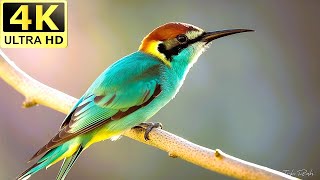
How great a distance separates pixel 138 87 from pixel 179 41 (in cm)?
16

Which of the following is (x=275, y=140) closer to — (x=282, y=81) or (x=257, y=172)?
(x=282, y=81)

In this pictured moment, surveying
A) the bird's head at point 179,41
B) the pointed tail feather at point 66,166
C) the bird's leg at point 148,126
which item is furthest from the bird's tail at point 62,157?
the bird's head at point 179,41

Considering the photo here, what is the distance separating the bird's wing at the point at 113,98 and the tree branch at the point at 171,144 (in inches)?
2.7

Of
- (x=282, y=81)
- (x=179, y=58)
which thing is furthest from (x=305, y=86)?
(x=179, y=58)

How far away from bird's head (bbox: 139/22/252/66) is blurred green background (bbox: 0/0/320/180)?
0.26m

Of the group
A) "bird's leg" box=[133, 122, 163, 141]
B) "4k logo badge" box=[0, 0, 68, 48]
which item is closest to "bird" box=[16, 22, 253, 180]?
"bird's leg" box=[133, 122, 163, 141]

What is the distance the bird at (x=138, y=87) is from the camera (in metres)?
1.81

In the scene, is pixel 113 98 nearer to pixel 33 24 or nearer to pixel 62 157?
pixel 62 157

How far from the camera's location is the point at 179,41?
193 centimetres

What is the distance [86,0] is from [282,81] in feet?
2.15

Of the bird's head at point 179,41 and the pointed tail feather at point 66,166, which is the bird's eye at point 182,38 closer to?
the bird's head at point 179,41

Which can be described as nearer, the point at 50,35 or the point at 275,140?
the point at 50,35

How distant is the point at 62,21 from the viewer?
2.05 metres

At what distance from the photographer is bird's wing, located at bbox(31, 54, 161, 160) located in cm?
180
